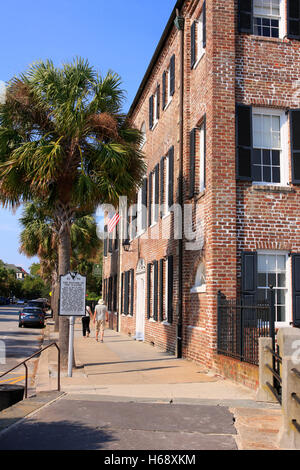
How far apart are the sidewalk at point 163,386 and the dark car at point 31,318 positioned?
1656 cm

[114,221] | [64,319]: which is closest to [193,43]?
[64,319]

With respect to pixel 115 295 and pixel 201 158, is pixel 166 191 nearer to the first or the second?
pixel 201 158

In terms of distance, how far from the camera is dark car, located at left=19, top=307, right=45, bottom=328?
32031mm

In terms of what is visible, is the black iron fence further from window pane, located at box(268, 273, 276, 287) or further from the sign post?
the sign post

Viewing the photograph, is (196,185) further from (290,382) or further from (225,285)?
(290,382)

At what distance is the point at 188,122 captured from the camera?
14.9m

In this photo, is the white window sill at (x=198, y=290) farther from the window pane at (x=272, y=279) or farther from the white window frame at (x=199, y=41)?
the white window frame at (x=199, y=41)

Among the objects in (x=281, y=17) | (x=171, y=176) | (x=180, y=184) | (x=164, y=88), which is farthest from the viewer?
(x=164, y=88)

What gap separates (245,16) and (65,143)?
18.3 feet

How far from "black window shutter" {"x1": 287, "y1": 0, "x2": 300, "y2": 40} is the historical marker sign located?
817 centimetres

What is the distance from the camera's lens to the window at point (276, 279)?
12.3 metres

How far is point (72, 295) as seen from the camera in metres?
12.3

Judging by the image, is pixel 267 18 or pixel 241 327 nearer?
pixel 241 327

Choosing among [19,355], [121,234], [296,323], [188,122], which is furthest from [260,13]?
[121,234]
